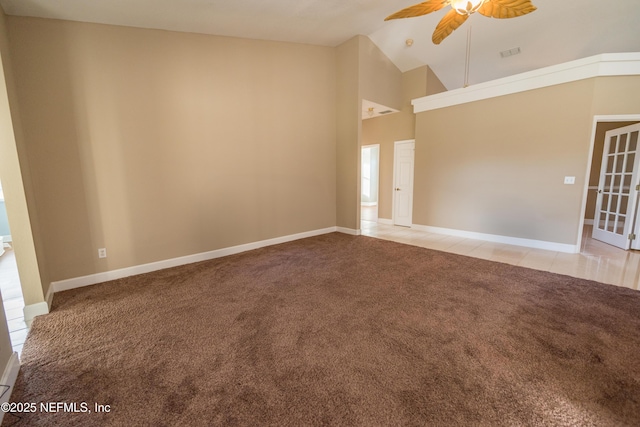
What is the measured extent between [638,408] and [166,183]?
4506 mm

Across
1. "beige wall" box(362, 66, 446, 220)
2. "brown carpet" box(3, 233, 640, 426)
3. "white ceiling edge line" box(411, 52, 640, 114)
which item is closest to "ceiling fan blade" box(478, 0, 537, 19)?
"white ceiling edge line" box(411, 52, 640, 114)

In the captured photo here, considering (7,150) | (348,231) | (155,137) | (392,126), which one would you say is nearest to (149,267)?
(155,137)

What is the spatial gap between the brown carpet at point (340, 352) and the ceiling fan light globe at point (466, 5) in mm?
2752

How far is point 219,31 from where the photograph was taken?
11.9 feet

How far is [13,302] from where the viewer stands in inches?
Answer: 109

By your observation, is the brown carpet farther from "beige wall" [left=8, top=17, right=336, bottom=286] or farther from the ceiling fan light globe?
the ceiling fan light globe

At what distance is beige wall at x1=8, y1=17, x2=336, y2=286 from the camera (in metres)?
2.81

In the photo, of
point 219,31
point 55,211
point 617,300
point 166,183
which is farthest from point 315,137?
point 617,300

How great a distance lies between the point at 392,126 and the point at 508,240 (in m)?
3.47

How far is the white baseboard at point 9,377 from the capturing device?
149 cm

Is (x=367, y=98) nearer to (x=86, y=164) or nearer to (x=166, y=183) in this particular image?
(x=166, y=183)

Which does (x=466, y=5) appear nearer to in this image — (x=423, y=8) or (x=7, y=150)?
(x=423, y=8)

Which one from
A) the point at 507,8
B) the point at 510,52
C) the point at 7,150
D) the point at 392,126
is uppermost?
the point at 510,52

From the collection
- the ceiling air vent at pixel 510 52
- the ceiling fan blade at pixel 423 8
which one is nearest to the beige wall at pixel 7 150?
the ceiling fan blade at pixel 423 8
